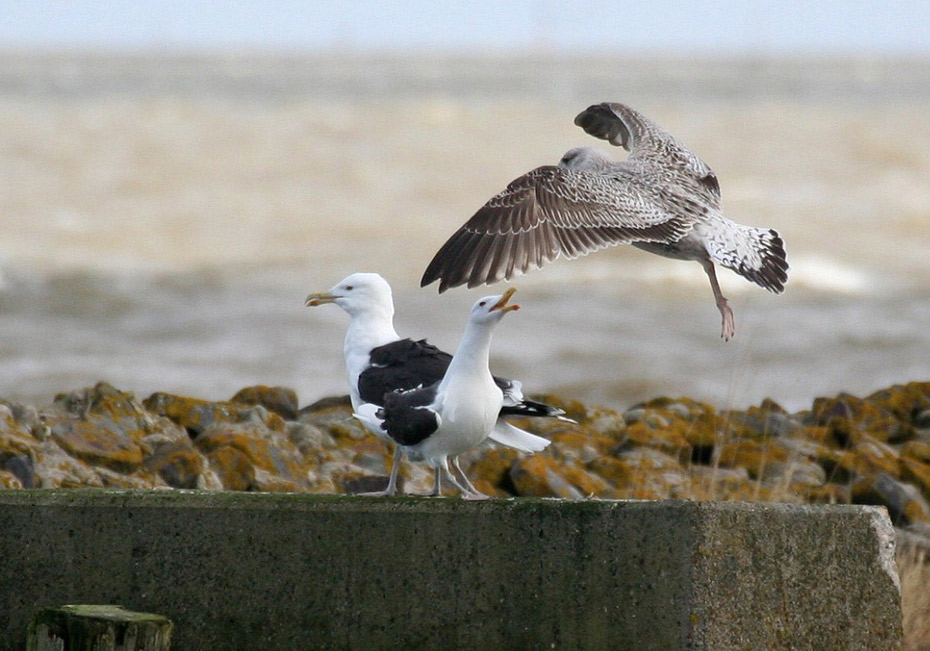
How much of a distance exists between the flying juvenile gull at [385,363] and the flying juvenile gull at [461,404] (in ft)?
0.48

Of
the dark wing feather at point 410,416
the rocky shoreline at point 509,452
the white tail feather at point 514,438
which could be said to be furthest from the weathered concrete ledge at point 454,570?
the rocky shoreline at point 509,452

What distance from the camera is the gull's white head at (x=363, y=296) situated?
5.38 m

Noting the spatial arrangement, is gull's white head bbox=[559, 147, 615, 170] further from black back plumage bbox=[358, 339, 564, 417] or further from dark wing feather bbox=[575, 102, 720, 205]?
black back plumage bbox=[358, 339, 564, 417]

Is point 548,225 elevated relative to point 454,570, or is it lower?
elevated

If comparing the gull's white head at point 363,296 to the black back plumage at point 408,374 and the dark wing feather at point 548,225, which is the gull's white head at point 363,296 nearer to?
the black back plumage at point 408,374

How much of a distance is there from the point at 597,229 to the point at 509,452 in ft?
5.33

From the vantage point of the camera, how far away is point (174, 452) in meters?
7.12

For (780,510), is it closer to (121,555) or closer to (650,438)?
(121,555)

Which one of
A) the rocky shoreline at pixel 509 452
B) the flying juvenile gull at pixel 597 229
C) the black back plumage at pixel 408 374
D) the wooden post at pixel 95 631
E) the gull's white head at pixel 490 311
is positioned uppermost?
the flying juvenile gull at pixel 597 229

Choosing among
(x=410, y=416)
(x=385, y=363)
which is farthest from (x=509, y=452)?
(x=410, y=416)

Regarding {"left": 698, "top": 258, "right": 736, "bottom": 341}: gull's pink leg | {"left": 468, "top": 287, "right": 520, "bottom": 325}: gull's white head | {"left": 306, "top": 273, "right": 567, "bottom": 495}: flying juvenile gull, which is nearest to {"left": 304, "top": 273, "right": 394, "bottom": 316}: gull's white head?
{"left": 306, "top": 273, "right": 567, "bottom": 495}: flying juvenile gull

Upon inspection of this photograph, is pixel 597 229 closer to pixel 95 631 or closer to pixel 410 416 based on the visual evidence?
pixel 410 416

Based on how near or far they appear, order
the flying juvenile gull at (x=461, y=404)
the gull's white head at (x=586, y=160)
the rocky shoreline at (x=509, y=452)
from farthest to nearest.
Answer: the rocky shoreline at (x=509, y=452) < the gull's white head at (x=586, y=160) < the flying juvenile gull at (x=461, y=404)

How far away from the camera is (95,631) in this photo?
4.01 m
